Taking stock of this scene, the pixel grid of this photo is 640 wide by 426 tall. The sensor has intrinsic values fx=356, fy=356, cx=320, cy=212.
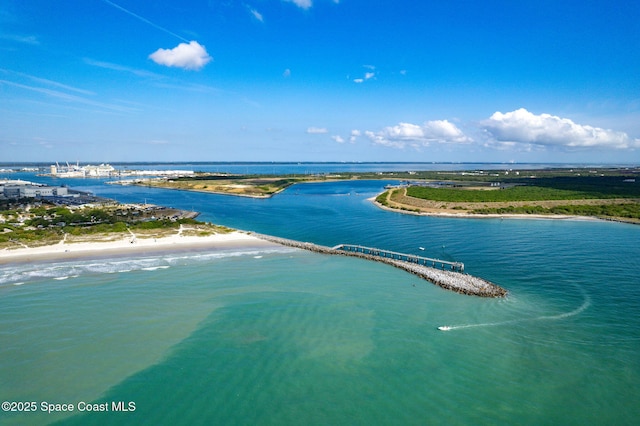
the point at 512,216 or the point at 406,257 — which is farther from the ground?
the point at 512,216

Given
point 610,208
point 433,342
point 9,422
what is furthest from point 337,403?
point 610,208

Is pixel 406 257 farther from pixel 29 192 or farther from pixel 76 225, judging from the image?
pixel 29 192

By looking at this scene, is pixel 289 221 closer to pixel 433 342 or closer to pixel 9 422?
pixel 433 342

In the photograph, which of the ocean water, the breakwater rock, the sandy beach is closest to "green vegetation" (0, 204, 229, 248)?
the sandy beach

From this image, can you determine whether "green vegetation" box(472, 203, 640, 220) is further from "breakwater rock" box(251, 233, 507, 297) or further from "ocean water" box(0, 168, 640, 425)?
"breakwater rock" box(251, 233, 507, 297)

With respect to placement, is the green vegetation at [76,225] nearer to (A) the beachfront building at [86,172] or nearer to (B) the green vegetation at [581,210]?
(B) the green vegetation at [581,210]

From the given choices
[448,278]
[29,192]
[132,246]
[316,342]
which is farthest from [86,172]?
[316,342]

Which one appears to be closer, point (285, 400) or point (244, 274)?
point (285, 400)
